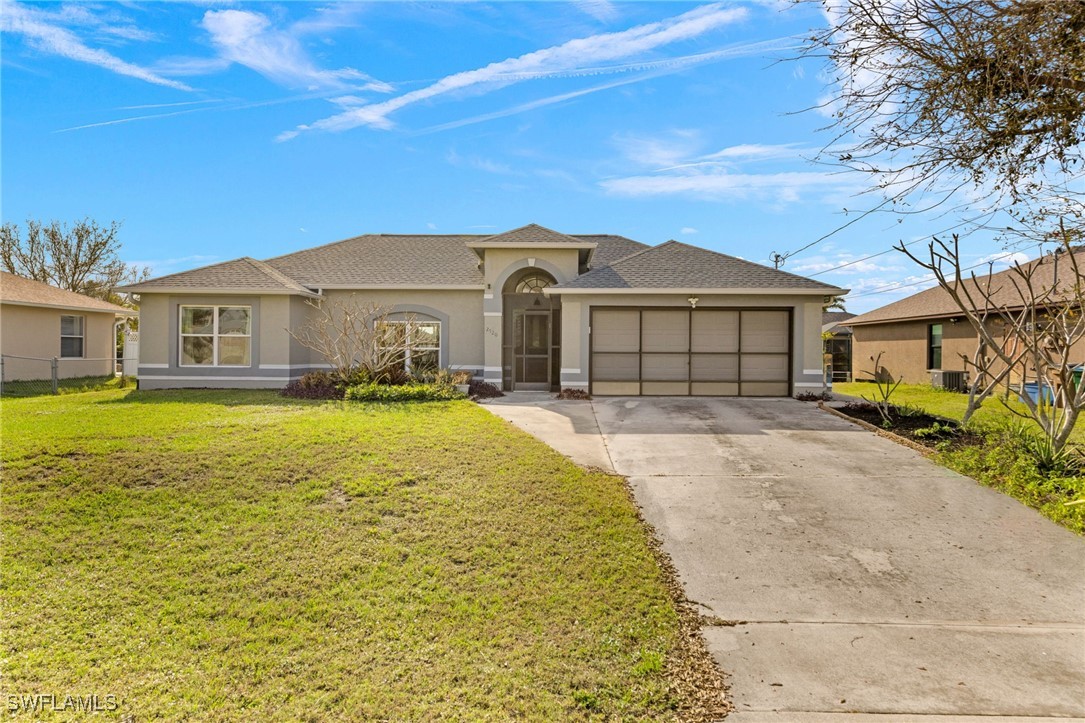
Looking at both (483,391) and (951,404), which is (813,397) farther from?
(483,391)

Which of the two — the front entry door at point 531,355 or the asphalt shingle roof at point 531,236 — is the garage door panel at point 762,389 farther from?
the asphalt shingle roof at point 531,236

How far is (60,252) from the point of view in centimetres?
2980

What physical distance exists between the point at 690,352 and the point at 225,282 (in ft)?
43.0

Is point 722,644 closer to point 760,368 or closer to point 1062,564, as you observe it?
point 1062,564

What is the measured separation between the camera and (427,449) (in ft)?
27.3

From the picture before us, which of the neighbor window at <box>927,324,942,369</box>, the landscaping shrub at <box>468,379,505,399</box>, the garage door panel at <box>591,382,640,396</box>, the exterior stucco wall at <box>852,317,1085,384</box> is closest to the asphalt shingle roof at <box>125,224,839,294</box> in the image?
the garage door panel at <box>591,382,640,396</box>

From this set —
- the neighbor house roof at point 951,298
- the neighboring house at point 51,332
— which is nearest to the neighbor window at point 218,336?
the neighboring house at point 51,332

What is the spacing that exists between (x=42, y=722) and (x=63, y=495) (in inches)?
150

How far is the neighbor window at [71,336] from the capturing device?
20.4 m

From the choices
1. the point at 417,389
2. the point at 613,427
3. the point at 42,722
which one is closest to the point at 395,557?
the point at 42,722

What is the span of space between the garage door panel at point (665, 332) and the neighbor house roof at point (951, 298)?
7783mm

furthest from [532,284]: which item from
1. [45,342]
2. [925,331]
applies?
[45,342]

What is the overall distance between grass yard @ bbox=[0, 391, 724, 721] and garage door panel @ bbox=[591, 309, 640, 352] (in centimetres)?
778

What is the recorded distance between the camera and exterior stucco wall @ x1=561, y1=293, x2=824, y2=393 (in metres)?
15.3
